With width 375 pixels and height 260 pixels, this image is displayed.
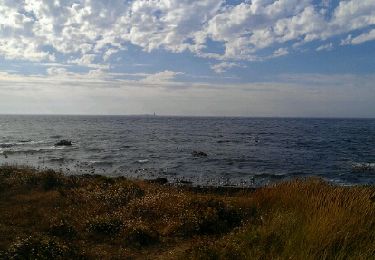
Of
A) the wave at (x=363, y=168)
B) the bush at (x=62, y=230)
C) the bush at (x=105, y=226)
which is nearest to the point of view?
the bush at (x=62, y=230)

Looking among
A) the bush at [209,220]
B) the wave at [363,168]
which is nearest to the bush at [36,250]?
the bush at [209,220]

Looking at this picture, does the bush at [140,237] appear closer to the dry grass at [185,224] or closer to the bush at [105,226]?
the dry grass at [185,224]

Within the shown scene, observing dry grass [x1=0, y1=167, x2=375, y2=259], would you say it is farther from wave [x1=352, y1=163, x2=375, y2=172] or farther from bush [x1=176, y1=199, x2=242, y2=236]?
wave [x1=352, y1=163, x2=375, y2=172]

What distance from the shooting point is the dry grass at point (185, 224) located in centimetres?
757

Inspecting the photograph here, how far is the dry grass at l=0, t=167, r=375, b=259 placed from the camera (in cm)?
757

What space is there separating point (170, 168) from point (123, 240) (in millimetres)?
25430

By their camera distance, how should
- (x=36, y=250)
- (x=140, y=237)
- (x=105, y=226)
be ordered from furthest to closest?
(x=105, y=226)
(x=140, y=237)
(x=36, y=250)

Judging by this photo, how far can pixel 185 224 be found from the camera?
1130cm

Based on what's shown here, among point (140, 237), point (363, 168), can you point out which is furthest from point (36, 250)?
point (363, 168)

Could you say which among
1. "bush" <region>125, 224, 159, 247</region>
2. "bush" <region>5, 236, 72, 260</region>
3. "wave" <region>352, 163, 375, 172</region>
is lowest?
"wave" <region>352, 163, 375, 172</region>

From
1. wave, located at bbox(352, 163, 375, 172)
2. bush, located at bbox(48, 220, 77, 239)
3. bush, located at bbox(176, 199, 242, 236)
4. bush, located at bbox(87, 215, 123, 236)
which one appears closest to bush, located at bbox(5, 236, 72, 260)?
bush, located at bbox(48, 220, 77, 239)

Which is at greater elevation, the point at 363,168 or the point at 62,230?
the point at 62,230

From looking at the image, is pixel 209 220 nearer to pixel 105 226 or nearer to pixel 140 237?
pixel 140 237

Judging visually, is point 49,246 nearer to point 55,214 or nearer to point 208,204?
point 55,214
